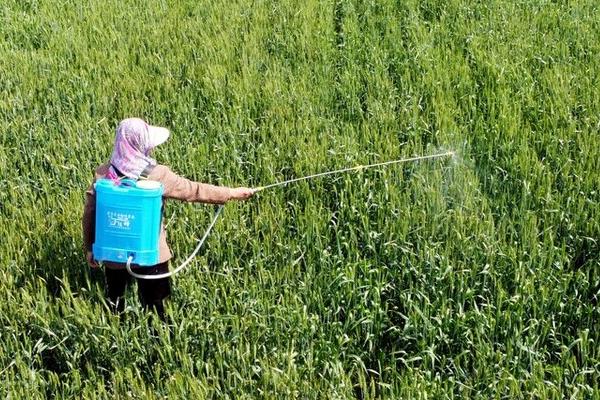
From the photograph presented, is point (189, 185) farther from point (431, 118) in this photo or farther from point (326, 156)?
point (431, 118)

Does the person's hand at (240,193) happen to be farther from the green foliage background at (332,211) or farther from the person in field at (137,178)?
the green foliage background at (332,211)

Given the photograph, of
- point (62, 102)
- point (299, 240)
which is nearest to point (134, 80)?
point (62, 102)

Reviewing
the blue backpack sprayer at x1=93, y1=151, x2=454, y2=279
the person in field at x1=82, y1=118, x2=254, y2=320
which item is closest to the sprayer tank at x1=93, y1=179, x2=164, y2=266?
the blue backpack sprayer at x1=93, y1=151, x2=454, y2=279

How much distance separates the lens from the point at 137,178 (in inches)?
110

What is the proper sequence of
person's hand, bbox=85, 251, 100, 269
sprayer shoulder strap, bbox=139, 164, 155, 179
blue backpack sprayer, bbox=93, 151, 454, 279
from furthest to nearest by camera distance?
person's hand, bbox=85, 251, 100, 269 → sprayer shoulder strap, bbox=139, 164, 155, 179 → blue backpack sprayer, bbox=93, 151, 454, 279

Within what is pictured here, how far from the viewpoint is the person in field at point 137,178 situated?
278cm

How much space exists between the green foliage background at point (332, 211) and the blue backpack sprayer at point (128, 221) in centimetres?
32

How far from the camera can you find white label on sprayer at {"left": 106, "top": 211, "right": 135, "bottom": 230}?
106 inches

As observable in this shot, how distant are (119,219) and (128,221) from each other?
0.11ft

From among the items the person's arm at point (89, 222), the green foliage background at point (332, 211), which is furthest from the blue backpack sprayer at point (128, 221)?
the green foliage background at point (332, 211)

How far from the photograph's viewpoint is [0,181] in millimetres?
3988

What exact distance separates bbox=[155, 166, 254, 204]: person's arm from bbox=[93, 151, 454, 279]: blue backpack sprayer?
119 mm

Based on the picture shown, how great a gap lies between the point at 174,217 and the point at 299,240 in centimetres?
61

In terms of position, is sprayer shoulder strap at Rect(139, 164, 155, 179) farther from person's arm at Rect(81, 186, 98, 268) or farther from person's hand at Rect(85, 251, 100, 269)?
person's hand at Rect(85, 251, 100, 269)
